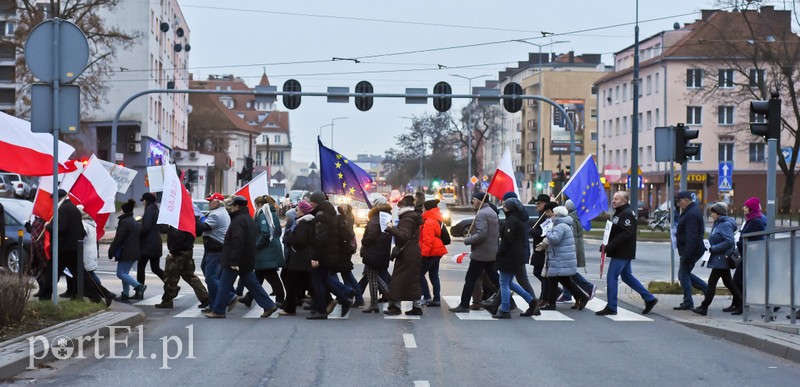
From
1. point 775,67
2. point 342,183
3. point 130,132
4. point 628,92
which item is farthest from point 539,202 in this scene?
point 628,92

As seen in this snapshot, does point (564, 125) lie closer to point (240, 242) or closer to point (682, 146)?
point (682, 146)

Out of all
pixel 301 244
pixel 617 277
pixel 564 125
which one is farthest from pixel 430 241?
pixel 564 125

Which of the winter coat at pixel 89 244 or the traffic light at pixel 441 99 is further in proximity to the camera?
the traffic light at pixel 441 99

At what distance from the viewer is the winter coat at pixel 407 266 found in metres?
15.8

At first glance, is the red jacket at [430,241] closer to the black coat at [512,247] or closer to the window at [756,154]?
the black coat at [512,247]

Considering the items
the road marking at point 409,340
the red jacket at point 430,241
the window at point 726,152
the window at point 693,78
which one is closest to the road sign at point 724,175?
the red jacket at point 430,241

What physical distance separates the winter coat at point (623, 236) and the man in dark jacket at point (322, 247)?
12.3 feet

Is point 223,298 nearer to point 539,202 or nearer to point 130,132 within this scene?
point 539,202

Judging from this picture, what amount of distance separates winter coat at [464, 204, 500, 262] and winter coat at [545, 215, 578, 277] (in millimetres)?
767

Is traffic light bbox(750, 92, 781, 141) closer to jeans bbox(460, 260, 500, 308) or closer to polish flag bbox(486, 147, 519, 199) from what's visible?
jeans bbox(460, 260, 500, 308)

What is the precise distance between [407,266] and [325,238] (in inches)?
47.8

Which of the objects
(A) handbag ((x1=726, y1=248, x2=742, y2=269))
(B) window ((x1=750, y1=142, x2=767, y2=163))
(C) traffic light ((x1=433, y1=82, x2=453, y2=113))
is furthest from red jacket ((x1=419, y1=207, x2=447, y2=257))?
(B) window ((x1=750, y1=142, x2=767, y2=163))

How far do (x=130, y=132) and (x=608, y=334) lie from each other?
55991mm

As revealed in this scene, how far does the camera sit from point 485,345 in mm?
12508
